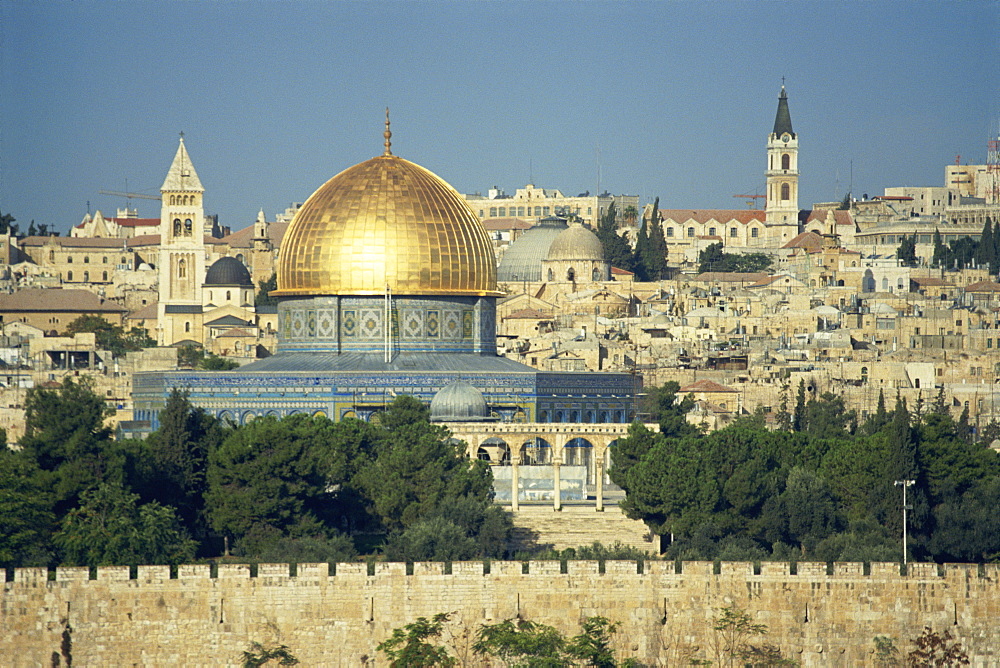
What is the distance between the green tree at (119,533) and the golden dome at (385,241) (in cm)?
1452

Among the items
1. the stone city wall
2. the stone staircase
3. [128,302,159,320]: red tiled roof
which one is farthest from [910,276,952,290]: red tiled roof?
the stone city wall

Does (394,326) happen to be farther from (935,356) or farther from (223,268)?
(223,268)

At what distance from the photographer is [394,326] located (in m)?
47.8

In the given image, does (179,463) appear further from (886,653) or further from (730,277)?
(730,277)

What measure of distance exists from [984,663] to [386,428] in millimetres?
17950

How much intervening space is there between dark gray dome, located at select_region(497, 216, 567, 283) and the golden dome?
50.1 metres

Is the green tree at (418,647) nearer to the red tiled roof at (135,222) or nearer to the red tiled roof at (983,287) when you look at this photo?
the red tiled roof at (983,287)

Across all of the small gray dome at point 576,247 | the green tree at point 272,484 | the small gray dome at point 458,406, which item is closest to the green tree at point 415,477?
the green tree at point 272,484

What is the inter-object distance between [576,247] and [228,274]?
13.9m

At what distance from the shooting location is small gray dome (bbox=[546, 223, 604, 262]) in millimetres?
97688

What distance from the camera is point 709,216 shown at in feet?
414

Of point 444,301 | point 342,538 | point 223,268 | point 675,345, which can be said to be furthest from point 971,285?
point 342,538

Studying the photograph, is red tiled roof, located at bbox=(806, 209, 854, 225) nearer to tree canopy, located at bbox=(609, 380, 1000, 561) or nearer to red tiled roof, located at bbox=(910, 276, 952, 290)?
red tiled roof, located at bbox=(910, 276, 952, 290)

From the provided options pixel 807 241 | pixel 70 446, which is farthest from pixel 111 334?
pixel 70 446
